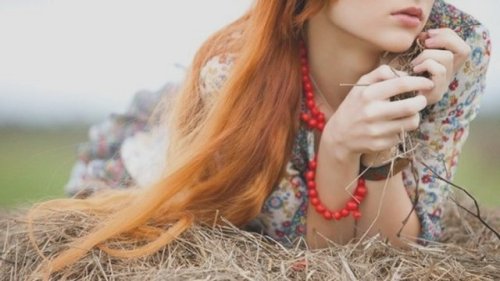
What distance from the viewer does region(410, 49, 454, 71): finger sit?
2.04 metres

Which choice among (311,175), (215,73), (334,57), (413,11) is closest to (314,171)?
(311,175)

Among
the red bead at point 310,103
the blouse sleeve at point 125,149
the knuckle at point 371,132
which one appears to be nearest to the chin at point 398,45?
the knuckle at point 371,132

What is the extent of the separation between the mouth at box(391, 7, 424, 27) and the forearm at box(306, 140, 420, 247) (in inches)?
13.4

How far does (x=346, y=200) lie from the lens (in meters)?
2.25

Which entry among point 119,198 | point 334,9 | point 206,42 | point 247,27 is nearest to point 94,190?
point 119,198

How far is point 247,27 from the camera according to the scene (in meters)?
2.37

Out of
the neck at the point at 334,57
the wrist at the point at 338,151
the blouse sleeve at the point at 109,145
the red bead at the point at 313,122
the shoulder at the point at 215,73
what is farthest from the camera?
the blouse sleeve at the point at 109,145

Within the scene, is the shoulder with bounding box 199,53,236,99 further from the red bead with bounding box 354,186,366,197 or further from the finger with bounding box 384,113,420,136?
the finger with bounding box 384,113,420,136

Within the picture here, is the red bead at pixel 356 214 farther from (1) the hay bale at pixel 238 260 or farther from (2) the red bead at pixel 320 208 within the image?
(1) the hay bale at pixel 238 260

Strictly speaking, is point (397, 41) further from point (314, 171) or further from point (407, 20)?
point (314, 171)

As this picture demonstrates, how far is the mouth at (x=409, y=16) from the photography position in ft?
6.62

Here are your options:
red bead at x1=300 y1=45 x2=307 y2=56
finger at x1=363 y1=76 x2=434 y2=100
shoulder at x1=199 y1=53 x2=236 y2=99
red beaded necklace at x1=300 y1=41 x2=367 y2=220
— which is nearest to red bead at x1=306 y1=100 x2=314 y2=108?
red beaded necklace at x1=300 y1=41 x2=367 y2=220

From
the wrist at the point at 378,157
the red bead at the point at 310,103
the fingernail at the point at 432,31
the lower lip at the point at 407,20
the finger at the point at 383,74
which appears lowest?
the wrist at the point at 378,157

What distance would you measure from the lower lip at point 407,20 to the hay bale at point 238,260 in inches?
19.8
